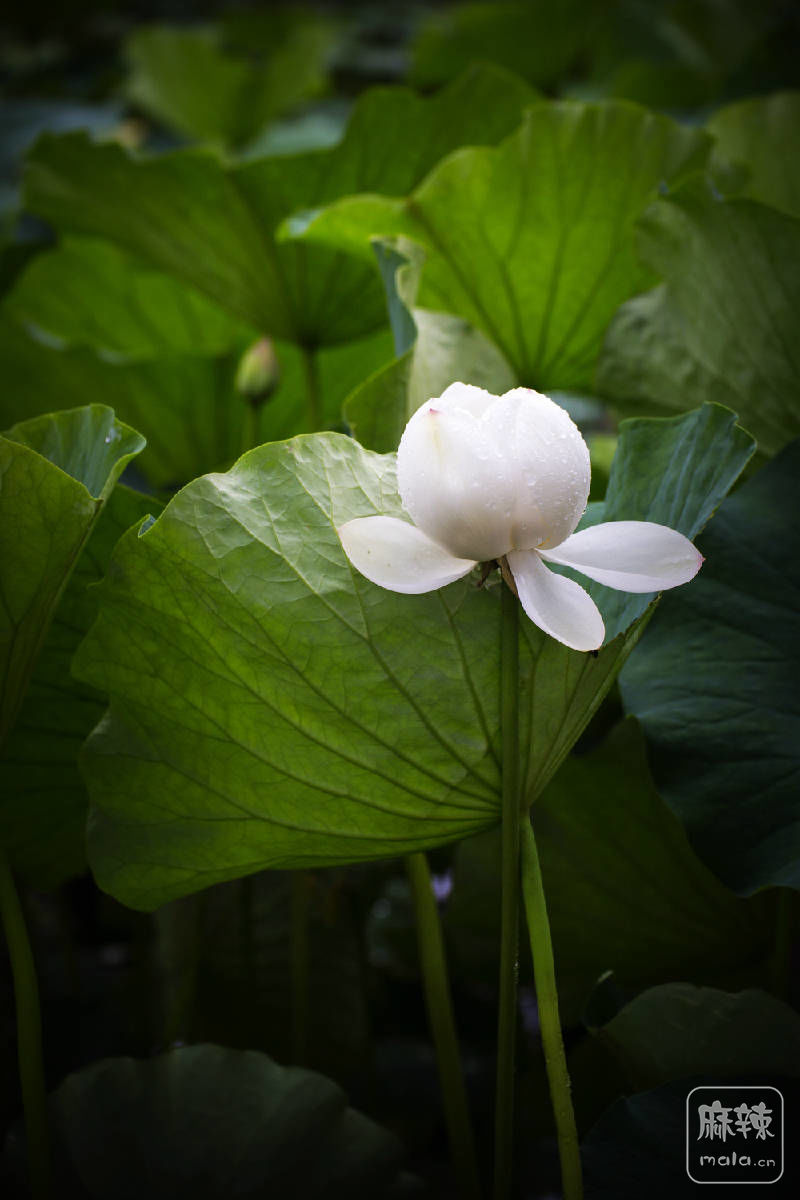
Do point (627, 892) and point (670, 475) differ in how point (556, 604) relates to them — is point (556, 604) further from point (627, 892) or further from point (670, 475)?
point (627, 892)

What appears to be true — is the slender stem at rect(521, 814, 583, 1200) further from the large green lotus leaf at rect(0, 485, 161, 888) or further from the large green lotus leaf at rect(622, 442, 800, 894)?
Result: the large green lotus leaf at rect(0, 485, 161, 888)

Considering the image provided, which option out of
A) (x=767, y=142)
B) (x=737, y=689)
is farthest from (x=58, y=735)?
(x=767, y=142)

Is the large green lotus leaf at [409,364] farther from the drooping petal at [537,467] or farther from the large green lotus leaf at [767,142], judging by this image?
the large green lotus leaf at [767,142]

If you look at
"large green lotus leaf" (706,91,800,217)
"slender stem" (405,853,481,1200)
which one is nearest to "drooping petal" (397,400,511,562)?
"slender stem" (405,853,481,1200)

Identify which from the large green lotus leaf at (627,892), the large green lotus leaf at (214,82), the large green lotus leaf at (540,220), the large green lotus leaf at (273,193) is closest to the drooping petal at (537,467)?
the large green lotus leaf at (627,892)

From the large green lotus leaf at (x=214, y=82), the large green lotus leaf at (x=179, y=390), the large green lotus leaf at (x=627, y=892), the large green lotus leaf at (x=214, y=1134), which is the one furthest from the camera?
the large green lotus leaf at (x=214, y=82)

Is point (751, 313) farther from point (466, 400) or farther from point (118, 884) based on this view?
point (118, 884)
